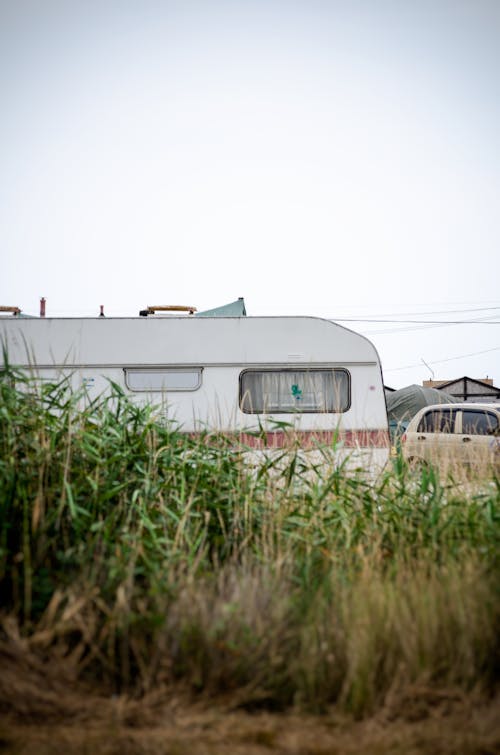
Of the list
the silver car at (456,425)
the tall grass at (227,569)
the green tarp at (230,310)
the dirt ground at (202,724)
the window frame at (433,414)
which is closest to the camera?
the dirt ground at (202,724)

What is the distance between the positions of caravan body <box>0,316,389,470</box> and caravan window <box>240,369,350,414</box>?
0.04ft

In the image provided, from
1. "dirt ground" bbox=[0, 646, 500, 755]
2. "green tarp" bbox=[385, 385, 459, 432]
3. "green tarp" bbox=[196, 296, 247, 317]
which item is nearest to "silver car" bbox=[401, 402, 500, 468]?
"green tarp" bbox=[196, 296, 247, 317]

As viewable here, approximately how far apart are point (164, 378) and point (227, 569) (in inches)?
168

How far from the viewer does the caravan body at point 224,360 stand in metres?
7.02

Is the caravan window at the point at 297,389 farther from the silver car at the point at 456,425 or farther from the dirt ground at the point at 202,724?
the dirt ground at the point at 202,724

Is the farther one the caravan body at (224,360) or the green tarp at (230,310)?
the green tarp at (230,310)

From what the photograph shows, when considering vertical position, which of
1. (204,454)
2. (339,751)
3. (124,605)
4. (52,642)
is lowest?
(339,751)

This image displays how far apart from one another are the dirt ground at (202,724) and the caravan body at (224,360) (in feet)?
15.5

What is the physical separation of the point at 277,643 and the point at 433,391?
60.9 ft

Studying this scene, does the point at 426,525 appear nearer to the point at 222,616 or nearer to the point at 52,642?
the point at 222,616

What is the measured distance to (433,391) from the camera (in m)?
19.9

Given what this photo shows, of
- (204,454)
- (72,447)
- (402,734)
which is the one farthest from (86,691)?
(204,454)

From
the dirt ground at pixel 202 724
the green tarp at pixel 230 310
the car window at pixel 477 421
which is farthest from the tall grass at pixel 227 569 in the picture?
the green tarp at pixel 230 310

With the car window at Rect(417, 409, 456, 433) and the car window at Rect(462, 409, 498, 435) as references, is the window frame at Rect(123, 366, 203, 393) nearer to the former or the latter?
the car window at Rect(417, 409, 456, 433)
